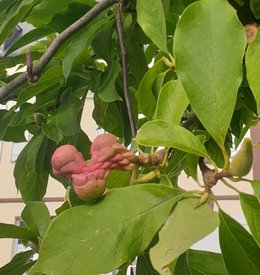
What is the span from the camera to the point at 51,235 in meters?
0.31

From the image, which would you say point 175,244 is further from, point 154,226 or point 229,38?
point 229,38

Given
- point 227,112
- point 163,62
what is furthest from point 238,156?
point 163,62

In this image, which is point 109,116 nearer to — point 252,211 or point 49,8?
point 49,8

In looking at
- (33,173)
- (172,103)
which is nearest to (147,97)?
(172,103)

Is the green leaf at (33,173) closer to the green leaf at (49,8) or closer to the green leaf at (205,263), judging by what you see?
the green leaf at (49,8)

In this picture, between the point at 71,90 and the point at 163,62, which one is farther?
the point at 71,90

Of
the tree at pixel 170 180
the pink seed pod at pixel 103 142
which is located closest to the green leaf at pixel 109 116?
the tree at pixel 170 180

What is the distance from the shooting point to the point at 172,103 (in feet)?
1.19

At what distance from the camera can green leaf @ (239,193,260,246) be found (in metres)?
0.32

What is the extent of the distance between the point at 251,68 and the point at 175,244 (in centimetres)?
13

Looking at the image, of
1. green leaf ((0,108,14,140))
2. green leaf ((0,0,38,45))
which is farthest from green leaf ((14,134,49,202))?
green leaf ((0,0,38,45))

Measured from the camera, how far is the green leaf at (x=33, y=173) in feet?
2.16

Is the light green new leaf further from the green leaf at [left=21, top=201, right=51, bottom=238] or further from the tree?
the green leaf at [left=21, top=201, right=51, bottom=238]

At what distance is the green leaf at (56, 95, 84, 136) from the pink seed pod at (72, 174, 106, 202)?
23 centimetres
